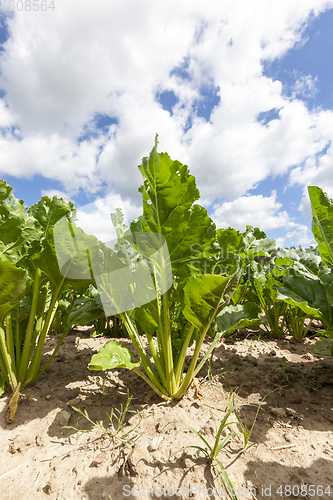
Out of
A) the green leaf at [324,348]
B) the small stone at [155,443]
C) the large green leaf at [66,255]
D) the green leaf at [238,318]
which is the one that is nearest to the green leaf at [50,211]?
the large green leaf at [66,255]

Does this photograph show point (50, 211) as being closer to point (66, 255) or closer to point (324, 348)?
point (66, 255)

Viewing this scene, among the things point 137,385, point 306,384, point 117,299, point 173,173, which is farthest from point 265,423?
point 173,173

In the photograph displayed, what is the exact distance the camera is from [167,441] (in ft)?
3.77

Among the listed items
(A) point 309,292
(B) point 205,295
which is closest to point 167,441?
(B) point 205,295

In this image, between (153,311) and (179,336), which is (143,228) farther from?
(179,336)

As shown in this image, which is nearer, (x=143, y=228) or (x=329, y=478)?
(x=329, y=478)

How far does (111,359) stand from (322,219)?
5.90ft

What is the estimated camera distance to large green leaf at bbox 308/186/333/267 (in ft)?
5.72

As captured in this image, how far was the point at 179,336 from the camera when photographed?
175 cm

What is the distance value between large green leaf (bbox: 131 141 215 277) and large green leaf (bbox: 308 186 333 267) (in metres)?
0.89

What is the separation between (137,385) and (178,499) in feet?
2.75

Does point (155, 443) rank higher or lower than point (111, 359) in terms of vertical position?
lower

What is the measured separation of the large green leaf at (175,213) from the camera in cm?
134

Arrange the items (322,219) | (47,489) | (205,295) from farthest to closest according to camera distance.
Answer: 1. (322,219)
2. (205,295)
3. (47,489)
